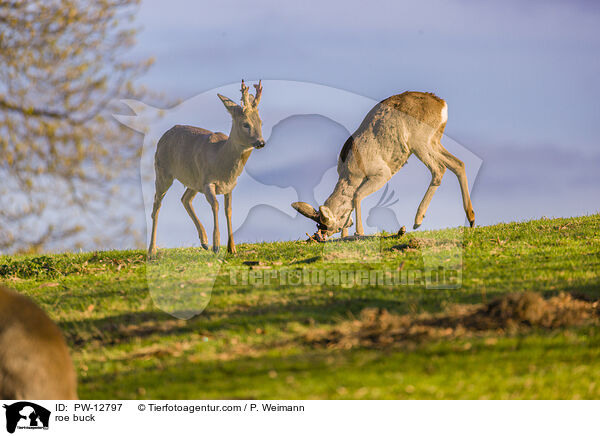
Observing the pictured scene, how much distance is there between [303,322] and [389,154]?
348 inches

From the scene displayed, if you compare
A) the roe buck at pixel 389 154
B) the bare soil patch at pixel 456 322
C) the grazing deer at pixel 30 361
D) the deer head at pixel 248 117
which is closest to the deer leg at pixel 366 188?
the roe buck at pixel 389 154

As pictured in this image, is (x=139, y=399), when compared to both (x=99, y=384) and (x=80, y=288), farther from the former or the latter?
(x=80, y=288)

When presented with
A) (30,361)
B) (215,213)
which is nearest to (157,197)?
(215,213)

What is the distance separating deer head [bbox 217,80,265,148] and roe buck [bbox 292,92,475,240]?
2.92m

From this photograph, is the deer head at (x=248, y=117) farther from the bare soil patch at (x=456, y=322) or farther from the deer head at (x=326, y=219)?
the bare soil patch at (x=456, y=322)

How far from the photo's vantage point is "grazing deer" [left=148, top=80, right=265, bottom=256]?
1258 centimetres

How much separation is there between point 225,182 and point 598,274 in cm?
810

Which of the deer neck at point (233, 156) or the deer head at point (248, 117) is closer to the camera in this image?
the deer head at point (248, 117)

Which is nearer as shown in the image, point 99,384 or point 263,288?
point 99,384

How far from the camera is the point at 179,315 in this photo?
29.4 ft

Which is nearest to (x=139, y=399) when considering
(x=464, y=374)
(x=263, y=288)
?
(x=464, y=374)

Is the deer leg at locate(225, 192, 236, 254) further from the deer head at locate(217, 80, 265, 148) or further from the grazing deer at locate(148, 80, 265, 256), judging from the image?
the deer head at locate(217, 80, 265, 148)

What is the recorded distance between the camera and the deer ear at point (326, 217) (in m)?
14.5
